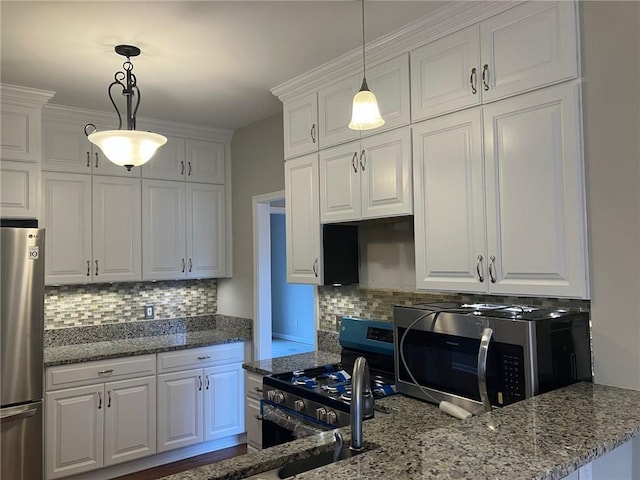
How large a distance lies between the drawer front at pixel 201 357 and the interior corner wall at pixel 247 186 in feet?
1.03

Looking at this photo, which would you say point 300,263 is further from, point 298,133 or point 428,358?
point 428,358

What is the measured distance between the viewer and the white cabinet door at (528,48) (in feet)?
6.11

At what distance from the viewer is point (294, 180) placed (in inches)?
125

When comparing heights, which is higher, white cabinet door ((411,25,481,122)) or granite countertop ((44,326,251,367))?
white cabinet door ((411,25,481,122))

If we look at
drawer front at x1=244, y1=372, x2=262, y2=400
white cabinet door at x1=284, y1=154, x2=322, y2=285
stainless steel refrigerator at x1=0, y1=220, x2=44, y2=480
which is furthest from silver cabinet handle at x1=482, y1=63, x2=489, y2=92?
stainless steel refrigerator at x1=0, y1=220, x2=44, y2=480

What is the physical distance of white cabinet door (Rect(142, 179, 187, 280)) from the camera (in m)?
4.00

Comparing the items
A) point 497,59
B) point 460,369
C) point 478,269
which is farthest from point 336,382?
point 497,59

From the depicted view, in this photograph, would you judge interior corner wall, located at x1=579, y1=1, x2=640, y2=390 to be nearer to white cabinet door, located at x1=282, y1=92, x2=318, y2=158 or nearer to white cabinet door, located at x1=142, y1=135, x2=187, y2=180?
white cabinet door, located at x1=282, y1=92, x2=318, y2=158

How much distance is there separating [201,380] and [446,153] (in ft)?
8.60

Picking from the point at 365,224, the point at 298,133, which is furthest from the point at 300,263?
the point at 298,133

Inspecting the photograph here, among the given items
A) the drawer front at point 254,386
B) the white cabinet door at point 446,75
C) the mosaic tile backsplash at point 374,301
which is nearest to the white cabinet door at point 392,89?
the white cabinet door at point 446,75

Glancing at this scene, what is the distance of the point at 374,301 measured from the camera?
118 inches

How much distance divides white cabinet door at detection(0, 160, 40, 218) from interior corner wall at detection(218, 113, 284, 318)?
1555 millimetres

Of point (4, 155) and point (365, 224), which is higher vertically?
point (4, 155)
